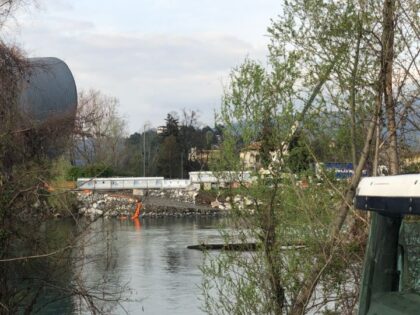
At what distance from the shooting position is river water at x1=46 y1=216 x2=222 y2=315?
1151cm

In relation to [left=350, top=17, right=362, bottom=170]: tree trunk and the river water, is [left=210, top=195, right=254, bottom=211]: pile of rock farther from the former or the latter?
[left=350, top=17, right=362, bottom=170]: tree trunk

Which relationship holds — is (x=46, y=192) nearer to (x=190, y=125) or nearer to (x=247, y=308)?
(x=247, y=308)

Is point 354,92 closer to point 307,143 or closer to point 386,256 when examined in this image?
point 307,143

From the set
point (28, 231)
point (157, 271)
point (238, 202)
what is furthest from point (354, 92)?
point (157, 271)

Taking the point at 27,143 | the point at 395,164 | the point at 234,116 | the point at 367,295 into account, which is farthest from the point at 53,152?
the point at 367,295

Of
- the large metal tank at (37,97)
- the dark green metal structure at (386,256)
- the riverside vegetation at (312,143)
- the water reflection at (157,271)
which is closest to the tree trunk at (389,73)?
the riverside vegetation at (312,143)

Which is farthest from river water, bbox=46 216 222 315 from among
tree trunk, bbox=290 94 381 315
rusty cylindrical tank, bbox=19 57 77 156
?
tree trunk, bbox=290 94 381 315

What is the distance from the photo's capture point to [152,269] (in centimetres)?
2436

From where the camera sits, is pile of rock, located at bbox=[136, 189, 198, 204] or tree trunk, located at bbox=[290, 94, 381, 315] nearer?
tree trunk, located at bbox=[290, 94, 381, 315]

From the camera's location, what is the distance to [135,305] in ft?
56.8

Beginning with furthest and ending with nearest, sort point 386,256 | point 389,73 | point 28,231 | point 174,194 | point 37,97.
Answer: point 174,194
point 37,97
point 28,231
point 389,73
point 386,256

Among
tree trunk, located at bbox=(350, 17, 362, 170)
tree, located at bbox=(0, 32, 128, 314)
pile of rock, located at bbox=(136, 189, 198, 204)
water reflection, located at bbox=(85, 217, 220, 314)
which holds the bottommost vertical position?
water reflection, located at bbox=(85, 217, 220, 314)

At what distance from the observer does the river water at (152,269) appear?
1151 centimetres

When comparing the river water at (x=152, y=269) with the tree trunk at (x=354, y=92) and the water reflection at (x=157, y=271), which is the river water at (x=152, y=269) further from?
the tree trunk at (x=354, y=92)
